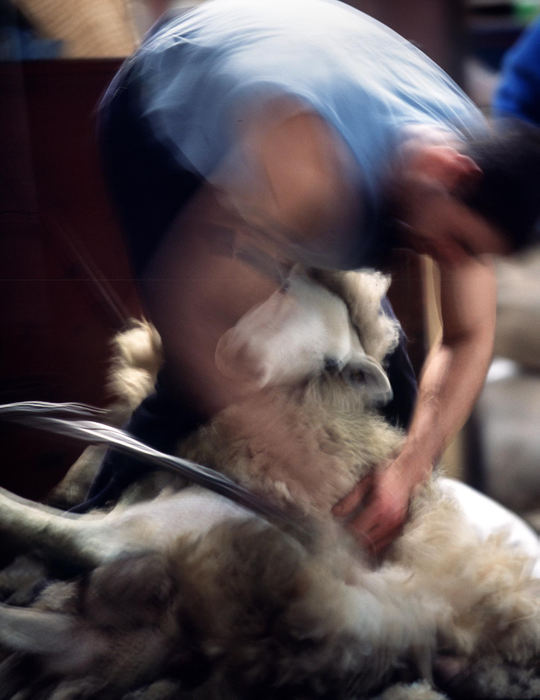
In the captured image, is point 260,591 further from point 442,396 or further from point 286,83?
point 286,83

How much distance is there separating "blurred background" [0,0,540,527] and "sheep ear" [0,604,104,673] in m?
0.13

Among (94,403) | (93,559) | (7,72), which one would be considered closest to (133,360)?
(94,403)

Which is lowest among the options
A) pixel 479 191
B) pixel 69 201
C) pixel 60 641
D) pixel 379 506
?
pixel 60 641

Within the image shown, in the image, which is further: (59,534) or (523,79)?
(523,79)

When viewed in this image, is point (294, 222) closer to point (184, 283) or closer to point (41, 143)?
point (184, 283)

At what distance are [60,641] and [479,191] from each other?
1.73ft

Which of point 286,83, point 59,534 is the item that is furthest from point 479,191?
point 59,534

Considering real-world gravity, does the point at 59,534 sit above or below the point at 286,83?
below

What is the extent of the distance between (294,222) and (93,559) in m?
0.35

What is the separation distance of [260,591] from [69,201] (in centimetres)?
41

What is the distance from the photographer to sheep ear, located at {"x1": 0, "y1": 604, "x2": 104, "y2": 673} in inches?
30.0

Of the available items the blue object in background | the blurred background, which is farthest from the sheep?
the blue object in background

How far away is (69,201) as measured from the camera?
0.84 m

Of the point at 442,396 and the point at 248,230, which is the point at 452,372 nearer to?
the point at 442,396
